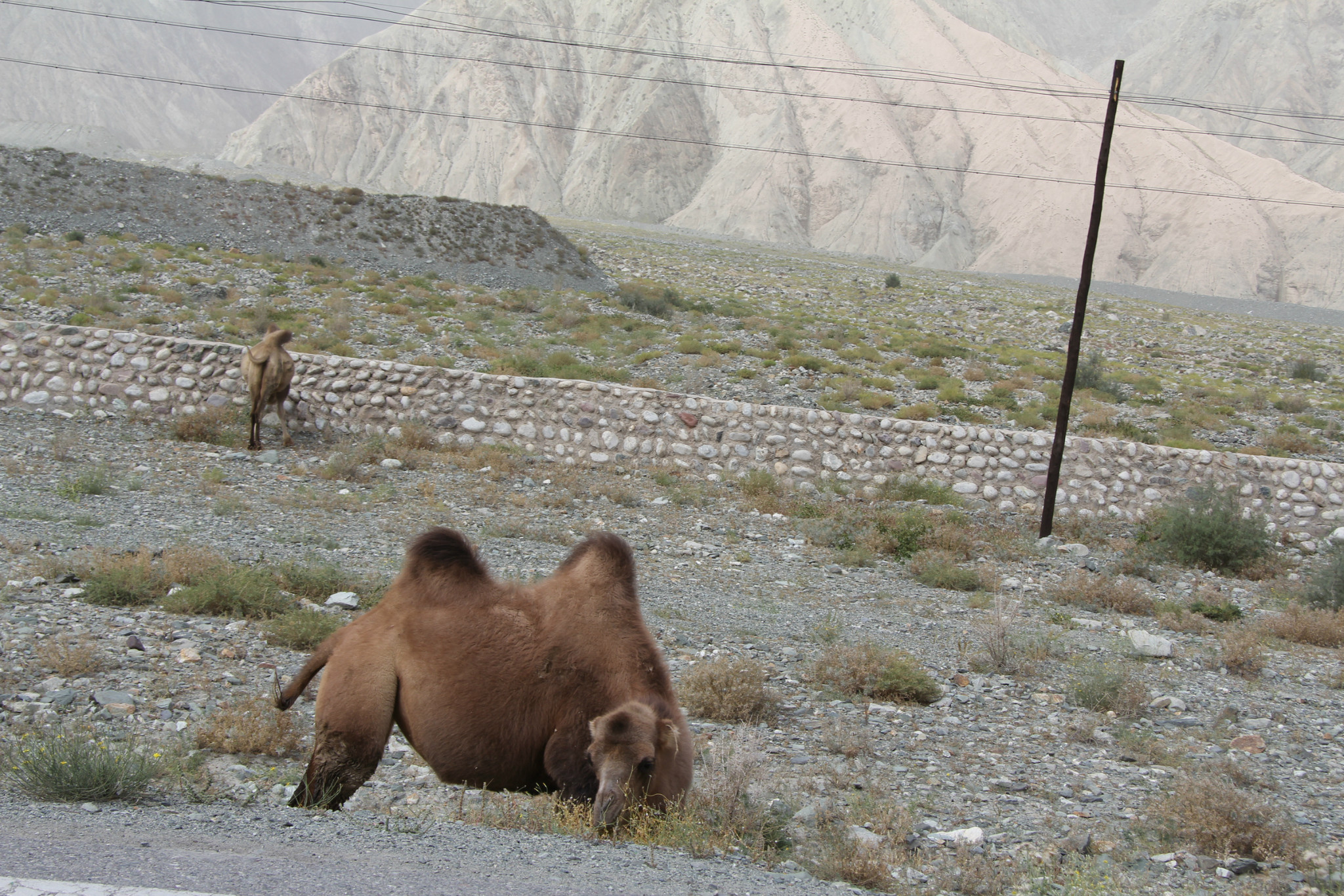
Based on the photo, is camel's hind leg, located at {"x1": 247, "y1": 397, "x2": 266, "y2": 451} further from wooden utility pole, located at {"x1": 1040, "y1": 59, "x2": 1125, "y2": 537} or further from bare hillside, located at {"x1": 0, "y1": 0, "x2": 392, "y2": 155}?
bare hillside, located at {"x1": 0, "y1": 0, "x2": 392, "y2": 155}

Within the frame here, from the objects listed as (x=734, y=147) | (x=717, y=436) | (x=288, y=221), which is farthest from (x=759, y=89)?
(x=717, y=436)

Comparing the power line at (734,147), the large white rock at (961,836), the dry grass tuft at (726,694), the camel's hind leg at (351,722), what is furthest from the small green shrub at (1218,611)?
the power line at (734,147)

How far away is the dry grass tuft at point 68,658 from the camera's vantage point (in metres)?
5.85

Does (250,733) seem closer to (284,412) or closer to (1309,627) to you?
(284,412)

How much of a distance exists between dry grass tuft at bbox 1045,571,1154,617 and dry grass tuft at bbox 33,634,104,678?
9838mm

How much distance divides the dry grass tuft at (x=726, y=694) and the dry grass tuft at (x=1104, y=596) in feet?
18.8

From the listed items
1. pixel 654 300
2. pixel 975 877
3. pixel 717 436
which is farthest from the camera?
pixel 654 300

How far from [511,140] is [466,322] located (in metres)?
79.3

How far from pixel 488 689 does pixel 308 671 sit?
3.17 feet

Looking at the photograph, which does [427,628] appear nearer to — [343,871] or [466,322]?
[343,871]

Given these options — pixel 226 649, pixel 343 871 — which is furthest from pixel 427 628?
pixel 226 649

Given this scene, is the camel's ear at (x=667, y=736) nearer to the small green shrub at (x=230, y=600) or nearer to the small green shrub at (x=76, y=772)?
the small green shrub at (x=76, y=772)

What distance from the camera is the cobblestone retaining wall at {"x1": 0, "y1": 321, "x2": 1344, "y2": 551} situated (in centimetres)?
1470

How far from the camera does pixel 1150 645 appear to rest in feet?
30.6
